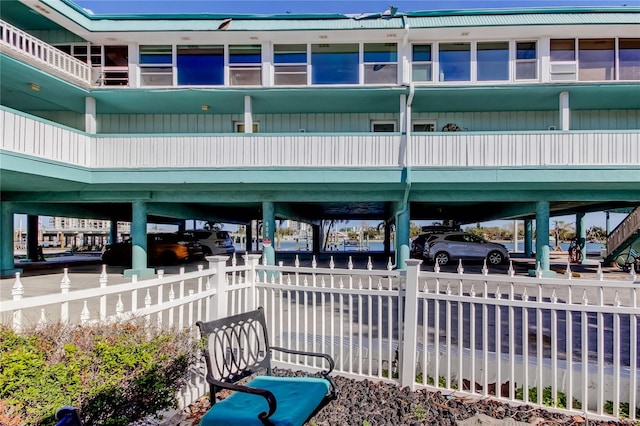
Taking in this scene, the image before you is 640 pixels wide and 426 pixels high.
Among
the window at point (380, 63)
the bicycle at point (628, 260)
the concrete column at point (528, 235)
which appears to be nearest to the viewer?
the window at point (380, 63)

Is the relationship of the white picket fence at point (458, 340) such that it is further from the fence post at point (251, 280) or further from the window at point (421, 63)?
the window at point (421, 63)

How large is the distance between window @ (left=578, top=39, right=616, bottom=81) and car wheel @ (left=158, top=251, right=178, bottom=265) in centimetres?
1735

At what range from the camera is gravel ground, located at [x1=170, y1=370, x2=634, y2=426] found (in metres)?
3.32

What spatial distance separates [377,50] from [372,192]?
15.9 ft

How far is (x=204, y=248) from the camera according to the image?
20000mm

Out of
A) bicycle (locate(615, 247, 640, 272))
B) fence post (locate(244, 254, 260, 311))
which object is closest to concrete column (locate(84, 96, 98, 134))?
fence post (locate(244, 254, 260, 311))

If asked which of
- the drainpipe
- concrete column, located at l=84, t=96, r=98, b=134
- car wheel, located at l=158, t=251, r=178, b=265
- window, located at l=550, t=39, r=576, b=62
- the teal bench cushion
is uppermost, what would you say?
window, located at l=550, t=39, r=576, b=62

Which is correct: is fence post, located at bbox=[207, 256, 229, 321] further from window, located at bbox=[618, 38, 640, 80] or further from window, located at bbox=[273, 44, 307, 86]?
window, located at bbox=[618, 38, 640, 80]

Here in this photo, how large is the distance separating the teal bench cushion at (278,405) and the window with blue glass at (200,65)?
1171 centimetres

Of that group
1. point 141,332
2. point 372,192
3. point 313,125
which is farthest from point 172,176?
point 141,332

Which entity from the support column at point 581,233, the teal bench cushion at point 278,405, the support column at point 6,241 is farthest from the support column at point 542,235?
the support column at point 6,241

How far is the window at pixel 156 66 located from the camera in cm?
1280

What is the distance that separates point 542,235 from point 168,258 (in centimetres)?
1517

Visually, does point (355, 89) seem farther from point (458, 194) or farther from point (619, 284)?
point (619, 284)
